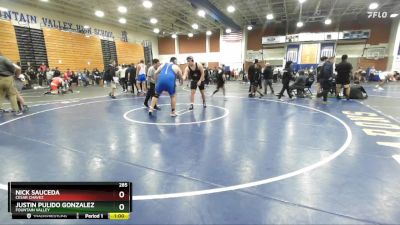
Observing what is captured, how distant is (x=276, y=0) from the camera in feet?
57.6

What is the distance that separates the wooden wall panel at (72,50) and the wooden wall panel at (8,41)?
7.22ft

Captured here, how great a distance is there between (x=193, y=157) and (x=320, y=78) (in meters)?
7.66

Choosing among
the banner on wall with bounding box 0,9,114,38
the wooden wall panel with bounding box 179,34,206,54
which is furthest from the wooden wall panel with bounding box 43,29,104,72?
the wooden wall panel with bounding box 179,34,206,54

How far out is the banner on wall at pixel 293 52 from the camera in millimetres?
25406

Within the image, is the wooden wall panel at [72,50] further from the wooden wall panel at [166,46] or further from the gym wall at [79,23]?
the wooden wall panel at [166,46]

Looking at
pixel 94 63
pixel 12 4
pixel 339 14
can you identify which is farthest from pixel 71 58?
pixel 339 14

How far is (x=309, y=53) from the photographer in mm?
24938

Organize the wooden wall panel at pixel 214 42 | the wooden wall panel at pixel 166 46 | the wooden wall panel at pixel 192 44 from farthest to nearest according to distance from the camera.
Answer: the wooden wall panel at pixel 166 46, the wooden wall panel at pixel 192 44, the wooden wall panel at pixel 214 42

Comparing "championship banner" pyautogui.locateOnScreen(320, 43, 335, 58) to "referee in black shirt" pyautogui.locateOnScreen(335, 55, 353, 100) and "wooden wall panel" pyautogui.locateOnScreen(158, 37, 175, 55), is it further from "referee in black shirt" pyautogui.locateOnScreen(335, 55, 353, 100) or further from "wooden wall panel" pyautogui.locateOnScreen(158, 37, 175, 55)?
"wooden wall panel" pyautogui.locateOnScreen(158, 37, 175, 55)

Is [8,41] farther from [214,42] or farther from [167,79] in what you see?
[214,42]

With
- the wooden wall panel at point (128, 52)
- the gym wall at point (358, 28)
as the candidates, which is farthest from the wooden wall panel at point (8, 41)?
the gym wall at point (358, 28)
